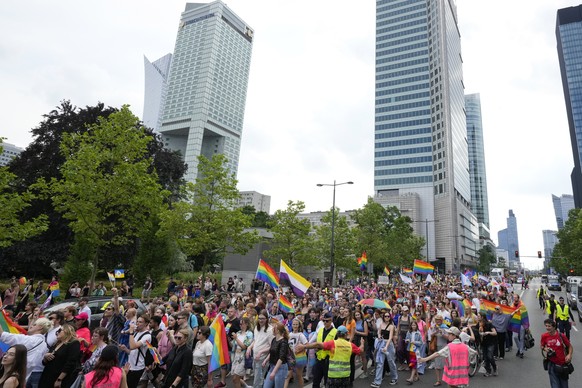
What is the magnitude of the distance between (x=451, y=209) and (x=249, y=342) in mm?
98121

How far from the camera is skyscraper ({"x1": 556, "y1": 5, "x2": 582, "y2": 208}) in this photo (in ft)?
466

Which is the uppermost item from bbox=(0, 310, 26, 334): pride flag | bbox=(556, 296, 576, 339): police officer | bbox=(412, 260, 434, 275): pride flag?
bbox=(412, 260, 434, 275): pride flag

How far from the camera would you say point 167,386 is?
580 cm

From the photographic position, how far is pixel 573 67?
147375mm

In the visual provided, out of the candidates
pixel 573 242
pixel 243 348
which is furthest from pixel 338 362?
pixel 573 242

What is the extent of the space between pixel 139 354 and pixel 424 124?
107 meters

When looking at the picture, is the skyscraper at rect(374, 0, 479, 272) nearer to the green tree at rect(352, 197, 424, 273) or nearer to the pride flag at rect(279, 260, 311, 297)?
the green tree at rect(352, 197, 424, 273)

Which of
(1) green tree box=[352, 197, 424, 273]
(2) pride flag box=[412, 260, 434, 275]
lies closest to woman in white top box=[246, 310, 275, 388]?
(2) pride flag box=[412, 260, 434, 275]

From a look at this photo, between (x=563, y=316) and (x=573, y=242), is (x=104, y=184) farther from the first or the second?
(x=573, y=242)

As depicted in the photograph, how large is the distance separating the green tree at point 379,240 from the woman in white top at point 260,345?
1319 inches

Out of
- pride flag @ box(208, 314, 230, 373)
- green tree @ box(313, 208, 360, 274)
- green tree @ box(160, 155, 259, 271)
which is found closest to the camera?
pride flag @ box(208, 314, 230, 373)

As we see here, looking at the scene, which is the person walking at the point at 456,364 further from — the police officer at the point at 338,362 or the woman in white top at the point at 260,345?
the woman in white top at the point at 260,345

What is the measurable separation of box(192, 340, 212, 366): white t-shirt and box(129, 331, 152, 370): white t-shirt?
89 cm

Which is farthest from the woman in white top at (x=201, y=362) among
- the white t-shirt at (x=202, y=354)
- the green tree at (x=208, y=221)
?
the green tree at (x=208, y=221)
